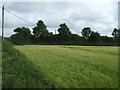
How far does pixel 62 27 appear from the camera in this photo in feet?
206

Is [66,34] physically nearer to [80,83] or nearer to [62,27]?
[62,27]

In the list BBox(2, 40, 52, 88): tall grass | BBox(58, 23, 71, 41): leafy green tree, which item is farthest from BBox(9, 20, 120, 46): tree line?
BBox(2, 40, 52, 88): tall grass

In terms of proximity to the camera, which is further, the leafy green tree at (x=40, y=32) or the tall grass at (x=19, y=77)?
the leafy green tree at (x=40, y=32)

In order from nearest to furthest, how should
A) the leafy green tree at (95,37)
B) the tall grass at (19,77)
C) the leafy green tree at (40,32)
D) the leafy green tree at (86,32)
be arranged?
the tall grass at (19,77)
the leafy green tree at (40,32)
the leafy green tree at (95,37)
the leafy green tree at (86,32)

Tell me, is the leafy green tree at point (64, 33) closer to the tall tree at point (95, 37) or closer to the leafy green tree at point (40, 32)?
the leafy green tree at point (40, 32)

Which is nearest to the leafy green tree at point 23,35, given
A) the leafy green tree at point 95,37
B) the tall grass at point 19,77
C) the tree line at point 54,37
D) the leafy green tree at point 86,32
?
the tree line at point 54,37

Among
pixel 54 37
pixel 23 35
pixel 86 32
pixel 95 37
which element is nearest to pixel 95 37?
pixel 95 37

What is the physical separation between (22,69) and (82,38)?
5850 centimetres

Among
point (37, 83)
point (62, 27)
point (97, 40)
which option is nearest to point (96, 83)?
point (37, 83)

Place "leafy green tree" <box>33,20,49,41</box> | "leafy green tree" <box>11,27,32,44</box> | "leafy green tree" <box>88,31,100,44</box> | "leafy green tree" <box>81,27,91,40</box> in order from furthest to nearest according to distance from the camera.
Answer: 1. "leafy green tree" <box>81,27,91,40</box>
2. "leafy green tree" <box>88,31,100,44</box>
3. "leafy green tree" <box>33,20,49,41</box>
4. "leafy green tree" <box>11,27,32,44</box>

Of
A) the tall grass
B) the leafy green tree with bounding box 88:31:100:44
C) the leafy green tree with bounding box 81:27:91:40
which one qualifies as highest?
the leafy green tree with bounding box 81:27:91:40

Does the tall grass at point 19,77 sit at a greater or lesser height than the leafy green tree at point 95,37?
lesser

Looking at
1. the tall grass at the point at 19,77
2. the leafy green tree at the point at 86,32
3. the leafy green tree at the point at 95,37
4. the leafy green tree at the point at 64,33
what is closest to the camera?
the tall grass at the point at 19,77

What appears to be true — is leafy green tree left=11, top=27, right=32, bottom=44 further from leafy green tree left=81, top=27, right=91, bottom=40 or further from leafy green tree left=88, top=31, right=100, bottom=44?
leafy green tree left=81, top=27, right=91, bottom=40
